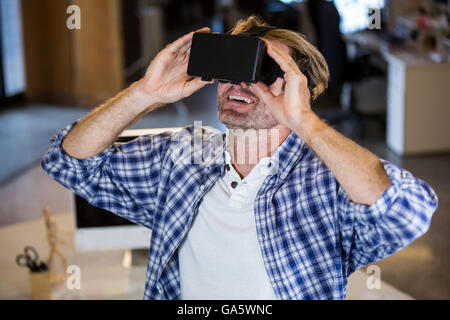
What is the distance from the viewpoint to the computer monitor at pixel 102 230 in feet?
7.15

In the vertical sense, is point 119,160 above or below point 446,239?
above

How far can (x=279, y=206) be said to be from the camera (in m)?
1.28

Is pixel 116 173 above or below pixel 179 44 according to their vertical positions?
below

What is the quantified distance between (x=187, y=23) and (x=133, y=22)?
3.46m

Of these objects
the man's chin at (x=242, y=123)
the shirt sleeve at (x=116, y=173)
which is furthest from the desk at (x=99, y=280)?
the man's chin at (x=242, y=123)

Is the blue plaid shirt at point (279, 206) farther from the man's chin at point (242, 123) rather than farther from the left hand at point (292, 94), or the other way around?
the left hand at point (292, 94)

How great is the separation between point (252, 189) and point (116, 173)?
1.05 feet

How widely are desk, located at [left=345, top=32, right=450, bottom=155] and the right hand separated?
3.51 meters

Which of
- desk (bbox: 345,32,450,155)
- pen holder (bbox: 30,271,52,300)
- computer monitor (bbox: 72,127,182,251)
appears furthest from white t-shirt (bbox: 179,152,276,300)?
desk (bbox: 345,32,450,155)

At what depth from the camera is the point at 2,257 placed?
8.84ft

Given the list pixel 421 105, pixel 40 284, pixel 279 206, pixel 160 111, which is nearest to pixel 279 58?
pixel 279 206

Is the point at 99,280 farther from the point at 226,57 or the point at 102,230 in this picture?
the point at 226,57
